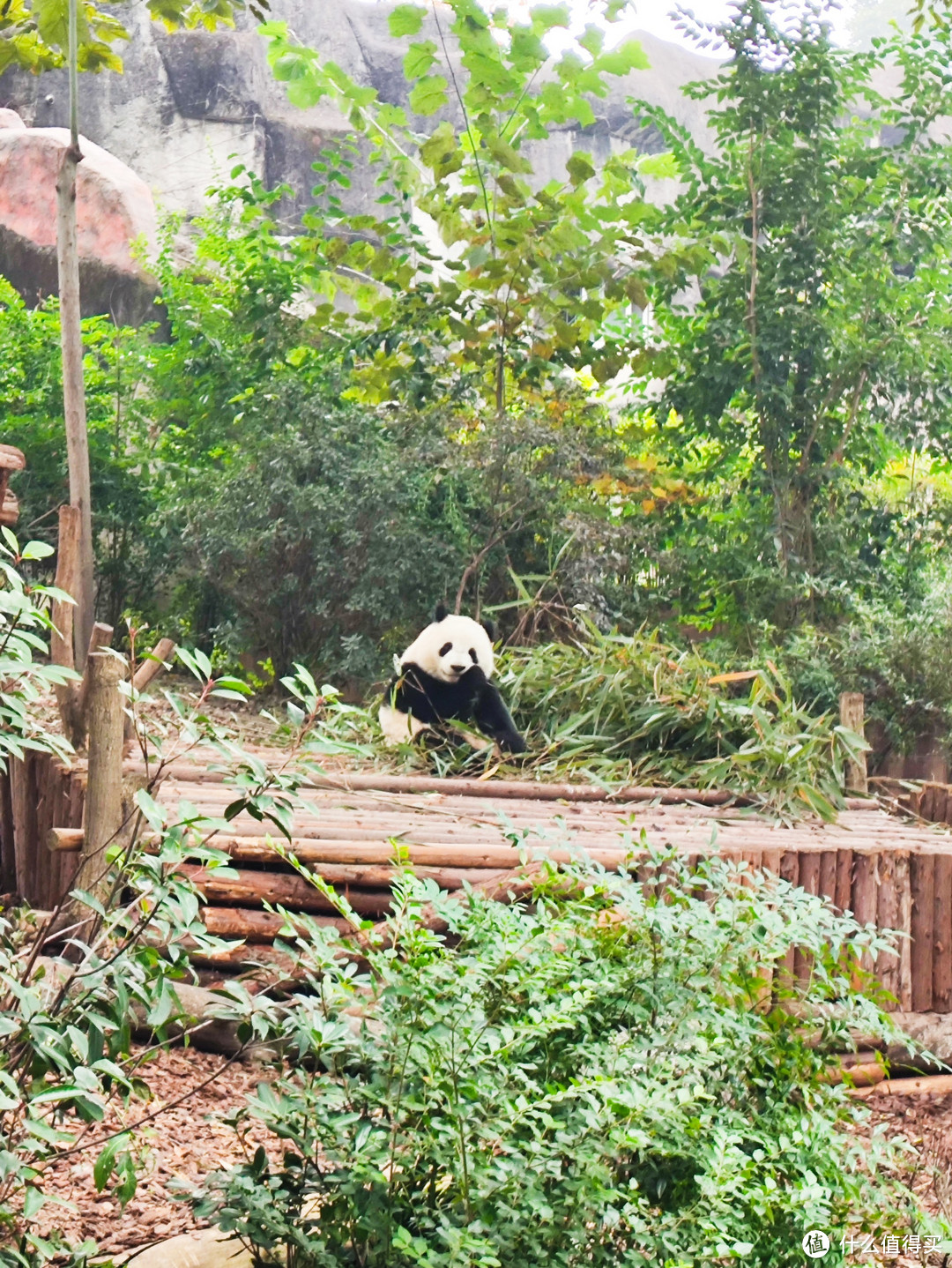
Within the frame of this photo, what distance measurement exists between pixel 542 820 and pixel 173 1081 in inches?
54.7

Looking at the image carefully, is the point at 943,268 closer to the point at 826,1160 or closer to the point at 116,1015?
the point at 826,1160

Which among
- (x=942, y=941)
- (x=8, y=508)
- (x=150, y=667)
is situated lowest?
(x=942, y=941)

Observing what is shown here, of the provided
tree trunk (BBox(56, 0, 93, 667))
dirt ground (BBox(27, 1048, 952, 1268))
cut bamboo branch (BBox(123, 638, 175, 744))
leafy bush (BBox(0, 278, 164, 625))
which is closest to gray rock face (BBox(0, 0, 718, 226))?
leafy bush (BBox(0, 278, 164, 625))

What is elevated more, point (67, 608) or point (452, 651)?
point (67, 608)

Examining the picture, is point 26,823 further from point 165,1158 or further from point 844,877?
point 844,877

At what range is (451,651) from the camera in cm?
523

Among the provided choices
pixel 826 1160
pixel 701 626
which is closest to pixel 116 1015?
pixel 826 1160

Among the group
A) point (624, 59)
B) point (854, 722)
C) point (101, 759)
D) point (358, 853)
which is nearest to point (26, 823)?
point (101, 759)

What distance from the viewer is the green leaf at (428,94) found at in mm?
7527

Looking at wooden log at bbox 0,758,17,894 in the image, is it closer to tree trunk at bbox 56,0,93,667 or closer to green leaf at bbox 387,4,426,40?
tree trunk at bbox 56,0,93,667

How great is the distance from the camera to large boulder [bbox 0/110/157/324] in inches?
513

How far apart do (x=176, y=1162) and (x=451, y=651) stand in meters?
2.84

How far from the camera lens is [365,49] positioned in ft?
53.3

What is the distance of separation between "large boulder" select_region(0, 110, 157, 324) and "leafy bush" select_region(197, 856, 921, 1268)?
39.6 ft
